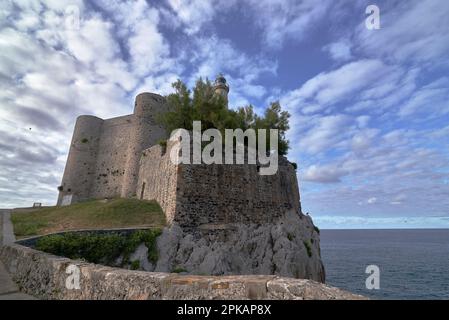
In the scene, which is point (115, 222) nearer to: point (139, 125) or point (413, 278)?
point (139, 125)

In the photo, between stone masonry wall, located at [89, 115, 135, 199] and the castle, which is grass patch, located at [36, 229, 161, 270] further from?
stone masonry wall, located at [89, 115, 135, 199]

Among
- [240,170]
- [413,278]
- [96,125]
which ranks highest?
[96,125]

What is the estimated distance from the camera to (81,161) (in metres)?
35.5

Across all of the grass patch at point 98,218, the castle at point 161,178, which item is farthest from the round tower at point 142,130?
the grass patch at point 98,218

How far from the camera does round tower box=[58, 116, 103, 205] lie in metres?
33.7

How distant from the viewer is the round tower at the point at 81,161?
33.7 metres

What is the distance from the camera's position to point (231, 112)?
26.2 meters

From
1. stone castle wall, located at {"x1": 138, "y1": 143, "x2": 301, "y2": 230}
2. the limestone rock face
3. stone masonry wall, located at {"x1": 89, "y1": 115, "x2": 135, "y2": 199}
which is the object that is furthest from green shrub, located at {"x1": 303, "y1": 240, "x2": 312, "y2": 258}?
stone masonry wall, located at {"x1": 89, "y1": 115, "x2": 135, "y2": 199}

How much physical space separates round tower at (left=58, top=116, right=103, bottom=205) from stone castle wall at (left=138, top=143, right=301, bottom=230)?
14.8 m

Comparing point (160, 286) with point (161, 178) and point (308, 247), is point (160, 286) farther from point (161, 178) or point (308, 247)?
point (308, 247)

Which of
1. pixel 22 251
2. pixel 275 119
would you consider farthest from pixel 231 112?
pixel 22 251

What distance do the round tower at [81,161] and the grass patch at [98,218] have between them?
12630 millimetres

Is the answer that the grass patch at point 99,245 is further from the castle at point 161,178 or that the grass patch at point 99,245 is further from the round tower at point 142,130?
the round tower at point 142,130
